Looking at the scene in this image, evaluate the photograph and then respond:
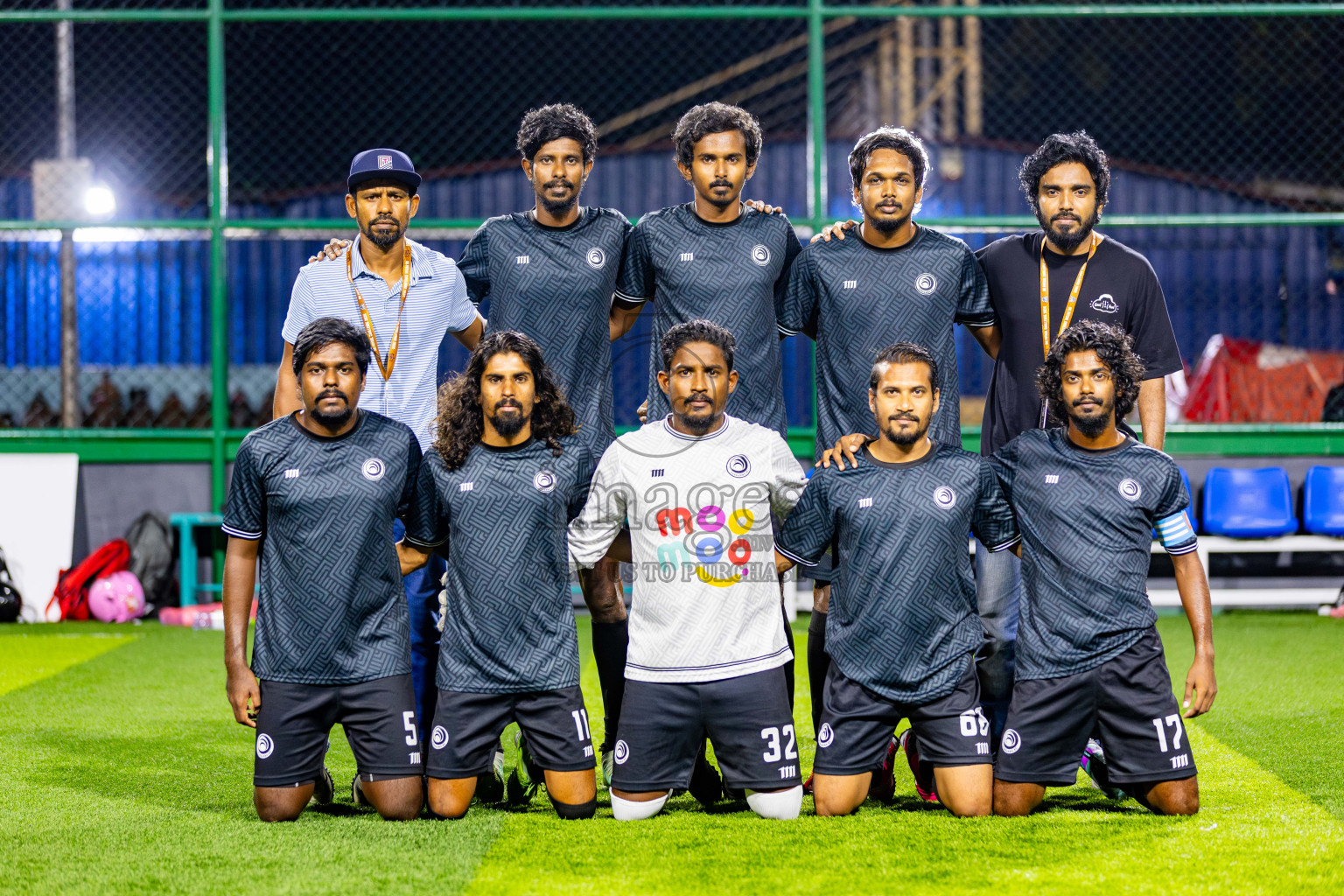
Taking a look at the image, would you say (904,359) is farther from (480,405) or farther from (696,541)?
(480,405)

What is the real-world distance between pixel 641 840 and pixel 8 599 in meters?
6.35

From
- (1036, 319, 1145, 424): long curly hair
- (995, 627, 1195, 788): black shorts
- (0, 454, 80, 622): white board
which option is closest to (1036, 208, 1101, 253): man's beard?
(1036, 319, 1145, 424): long curly hair

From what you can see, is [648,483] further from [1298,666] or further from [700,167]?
[1298,666]

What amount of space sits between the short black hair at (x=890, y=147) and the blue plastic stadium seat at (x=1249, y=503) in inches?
202

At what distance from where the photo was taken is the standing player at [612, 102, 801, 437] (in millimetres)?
4559

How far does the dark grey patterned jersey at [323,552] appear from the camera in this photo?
422 cm

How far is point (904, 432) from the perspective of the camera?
4.17 meters

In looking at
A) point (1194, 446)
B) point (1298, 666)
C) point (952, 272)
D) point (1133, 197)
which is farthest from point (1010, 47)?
point (952, 272)

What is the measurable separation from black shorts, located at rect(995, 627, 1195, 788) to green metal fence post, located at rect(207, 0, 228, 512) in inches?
248

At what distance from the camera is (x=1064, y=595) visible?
165 inches

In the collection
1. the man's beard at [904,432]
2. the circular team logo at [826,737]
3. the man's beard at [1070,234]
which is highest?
the man's beard at [1070,234]

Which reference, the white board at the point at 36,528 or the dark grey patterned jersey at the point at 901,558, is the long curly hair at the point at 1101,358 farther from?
the white board at the point at 36,528

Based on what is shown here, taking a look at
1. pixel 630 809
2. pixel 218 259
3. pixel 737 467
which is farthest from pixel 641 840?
pixel 218 259

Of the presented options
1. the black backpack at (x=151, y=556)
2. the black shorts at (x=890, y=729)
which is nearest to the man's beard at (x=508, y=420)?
the black shorts at (x=890, y=729)
